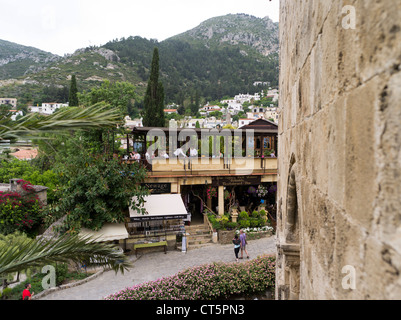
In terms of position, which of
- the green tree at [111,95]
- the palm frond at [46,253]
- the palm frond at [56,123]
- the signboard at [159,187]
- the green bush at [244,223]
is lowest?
the green bush at [244,223]

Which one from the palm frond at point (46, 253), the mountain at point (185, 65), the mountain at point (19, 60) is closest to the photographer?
the palm frond at point (46, 253)

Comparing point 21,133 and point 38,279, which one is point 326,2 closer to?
point 21,133

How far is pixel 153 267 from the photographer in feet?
36.5

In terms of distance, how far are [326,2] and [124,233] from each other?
1080cm

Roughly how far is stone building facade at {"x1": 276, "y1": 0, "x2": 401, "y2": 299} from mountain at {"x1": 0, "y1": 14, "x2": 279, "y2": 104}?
74.4m

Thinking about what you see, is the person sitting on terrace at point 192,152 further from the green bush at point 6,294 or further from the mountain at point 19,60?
the mountain at point 19,60

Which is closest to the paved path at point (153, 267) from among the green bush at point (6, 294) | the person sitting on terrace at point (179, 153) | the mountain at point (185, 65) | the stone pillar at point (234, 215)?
the green bush at point (6, 294)

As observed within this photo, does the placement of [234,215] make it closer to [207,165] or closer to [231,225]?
[231,225]

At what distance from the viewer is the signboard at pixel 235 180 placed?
607 inches

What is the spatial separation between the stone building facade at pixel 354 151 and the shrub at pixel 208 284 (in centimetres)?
672

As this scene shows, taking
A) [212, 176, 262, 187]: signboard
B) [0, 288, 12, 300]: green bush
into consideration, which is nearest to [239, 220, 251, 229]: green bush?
[212, 176, 262, 187]: signboard

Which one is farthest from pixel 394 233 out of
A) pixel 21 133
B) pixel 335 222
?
pixel 21 133

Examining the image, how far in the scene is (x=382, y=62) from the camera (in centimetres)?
87

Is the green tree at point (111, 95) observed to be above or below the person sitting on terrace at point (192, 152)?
above
